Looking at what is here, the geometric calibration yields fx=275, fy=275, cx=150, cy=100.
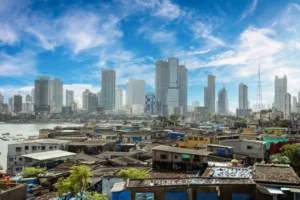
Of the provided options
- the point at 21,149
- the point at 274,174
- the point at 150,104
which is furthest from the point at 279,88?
the point at 274,174

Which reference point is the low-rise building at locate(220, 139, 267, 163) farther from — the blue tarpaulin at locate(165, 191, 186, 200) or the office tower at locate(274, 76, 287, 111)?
the office tower at locate(274, 76, 287, 111)

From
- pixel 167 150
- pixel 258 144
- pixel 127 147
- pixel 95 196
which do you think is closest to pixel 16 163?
pixel 127 147

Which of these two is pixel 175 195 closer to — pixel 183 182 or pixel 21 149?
pixel 183 182

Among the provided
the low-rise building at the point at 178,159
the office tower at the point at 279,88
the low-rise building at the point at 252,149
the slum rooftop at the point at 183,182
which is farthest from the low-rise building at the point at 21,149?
the office tower at the point at 279,88

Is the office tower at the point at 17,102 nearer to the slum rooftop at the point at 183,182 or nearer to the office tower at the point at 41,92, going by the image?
the office tower at the point at 41,92

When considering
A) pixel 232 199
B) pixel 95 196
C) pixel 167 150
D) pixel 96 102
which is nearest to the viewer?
pixel 232 199

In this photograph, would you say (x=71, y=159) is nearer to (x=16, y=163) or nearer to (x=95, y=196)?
(x=16, y=163)
